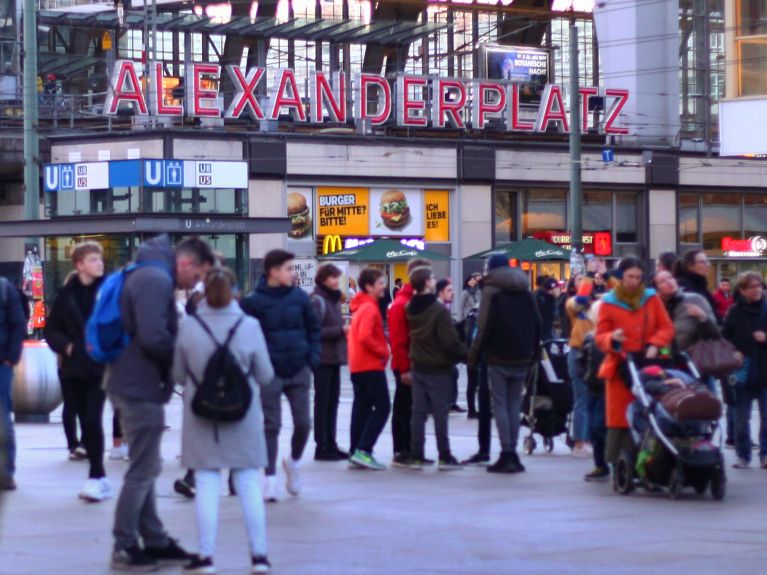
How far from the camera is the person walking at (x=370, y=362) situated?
1398 cm

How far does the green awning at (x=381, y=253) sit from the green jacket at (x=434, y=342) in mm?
23310

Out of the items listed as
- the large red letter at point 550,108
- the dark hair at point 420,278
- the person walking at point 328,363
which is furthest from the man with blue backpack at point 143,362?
the large red letter at point 550,108

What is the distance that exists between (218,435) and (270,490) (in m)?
3.36

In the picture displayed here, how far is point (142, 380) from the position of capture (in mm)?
8750

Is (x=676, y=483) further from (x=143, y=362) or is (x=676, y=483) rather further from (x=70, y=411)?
(x=70, y=411)

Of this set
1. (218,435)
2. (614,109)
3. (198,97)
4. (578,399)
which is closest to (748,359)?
(578,399)

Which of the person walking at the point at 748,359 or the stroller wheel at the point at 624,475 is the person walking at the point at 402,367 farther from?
the person walking at the point at 748,359

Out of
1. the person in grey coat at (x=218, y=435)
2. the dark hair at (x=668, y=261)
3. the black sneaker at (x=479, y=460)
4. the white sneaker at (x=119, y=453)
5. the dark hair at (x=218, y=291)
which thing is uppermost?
the dark hair at (x=668, y=261)

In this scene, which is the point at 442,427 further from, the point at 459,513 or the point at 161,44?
the point at 161,44

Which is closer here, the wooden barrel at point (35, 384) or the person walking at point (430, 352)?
the person walking at point (430, 352)

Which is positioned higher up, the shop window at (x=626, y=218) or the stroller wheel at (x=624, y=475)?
the shop window at (x=626, y=218)

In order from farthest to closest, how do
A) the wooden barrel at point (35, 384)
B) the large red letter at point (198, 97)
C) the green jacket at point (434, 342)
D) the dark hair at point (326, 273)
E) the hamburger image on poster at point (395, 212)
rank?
1. the large red letter at point (198, 97)
2. the hamburger image on poster at point (395, 212)
3. the wooden barrel at point (35, 384)
4. the dark hair at point (326, 273)
5. the green jacket at point (434, 342)

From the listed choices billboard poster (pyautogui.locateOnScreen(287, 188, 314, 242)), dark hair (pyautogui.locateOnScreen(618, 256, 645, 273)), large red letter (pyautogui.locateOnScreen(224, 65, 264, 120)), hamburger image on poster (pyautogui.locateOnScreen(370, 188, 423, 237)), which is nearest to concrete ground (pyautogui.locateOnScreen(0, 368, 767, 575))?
dark hair (pyautogui.locateOnScreen(618, 256, 645, 273))

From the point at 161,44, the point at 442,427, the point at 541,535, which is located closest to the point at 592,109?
the point at 161,44
